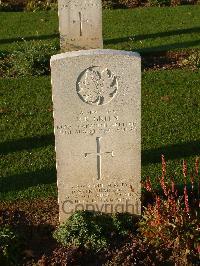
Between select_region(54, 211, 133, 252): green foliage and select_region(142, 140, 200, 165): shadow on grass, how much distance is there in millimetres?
1820

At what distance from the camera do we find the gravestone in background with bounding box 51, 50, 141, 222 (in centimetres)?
539

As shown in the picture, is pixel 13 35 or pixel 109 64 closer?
pixel 109 64

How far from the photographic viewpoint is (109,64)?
17.6ft

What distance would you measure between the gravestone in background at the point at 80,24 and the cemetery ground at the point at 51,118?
0.75 m

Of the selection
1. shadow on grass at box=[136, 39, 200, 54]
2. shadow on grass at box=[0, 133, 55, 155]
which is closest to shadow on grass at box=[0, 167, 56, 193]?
shadow on grass at box=[0, 133, 55, 155]

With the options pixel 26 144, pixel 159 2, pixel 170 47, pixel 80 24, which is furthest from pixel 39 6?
pixel 26 144

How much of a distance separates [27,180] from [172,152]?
2.08m

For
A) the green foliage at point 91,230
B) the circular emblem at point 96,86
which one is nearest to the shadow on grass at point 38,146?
the green foliage at point 91,230

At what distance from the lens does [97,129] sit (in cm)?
569

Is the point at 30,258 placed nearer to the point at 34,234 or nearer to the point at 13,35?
the point at 34,234

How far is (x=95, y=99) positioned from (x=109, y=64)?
39 centimetres

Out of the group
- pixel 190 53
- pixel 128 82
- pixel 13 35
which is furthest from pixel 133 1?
pixel 128 82

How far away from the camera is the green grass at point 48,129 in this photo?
7469 mm

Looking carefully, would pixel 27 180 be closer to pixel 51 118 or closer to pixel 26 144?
pixel 26 144
